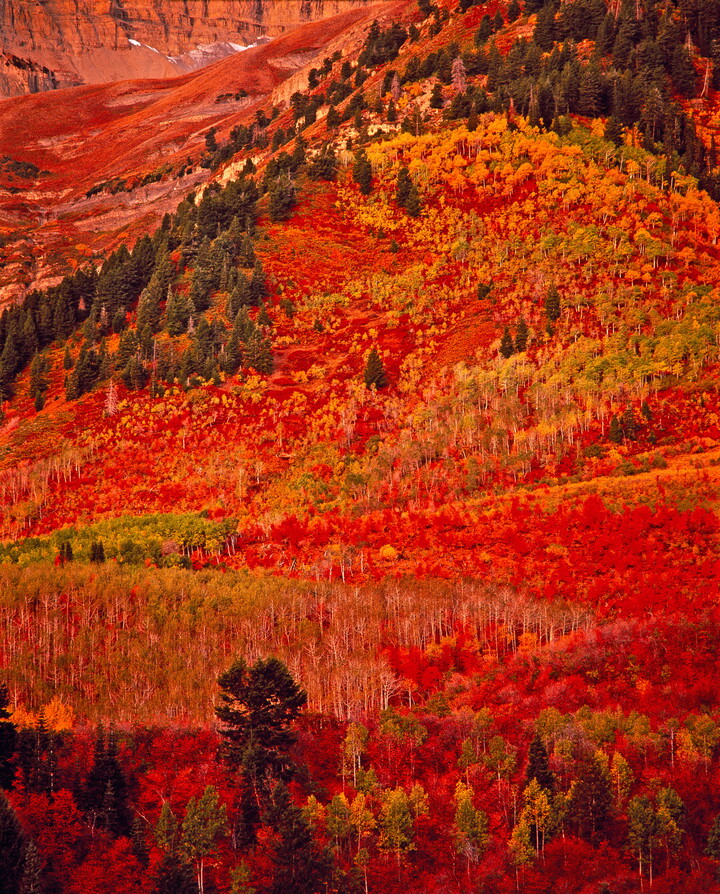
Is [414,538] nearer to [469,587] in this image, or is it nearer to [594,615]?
[469,587]

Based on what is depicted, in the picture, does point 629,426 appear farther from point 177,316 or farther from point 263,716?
point 177,316

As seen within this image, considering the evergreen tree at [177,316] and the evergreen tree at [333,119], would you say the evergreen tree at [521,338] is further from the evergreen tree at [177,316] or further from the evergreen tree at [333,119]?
the evergreen tree at [333,119]

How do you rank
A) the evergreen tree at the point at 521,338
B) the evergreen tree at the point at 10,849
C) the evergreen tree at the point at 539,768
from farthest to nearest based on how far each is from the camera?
the evergreen tree at the point at 521,338 → the evergreen tree at the point at 539,768 → the evergreen tree at the point at 10,849

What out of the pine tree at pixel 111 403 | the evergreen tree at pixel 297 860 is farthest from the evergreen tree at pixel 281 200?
the evergreen tree at pixel 297 860

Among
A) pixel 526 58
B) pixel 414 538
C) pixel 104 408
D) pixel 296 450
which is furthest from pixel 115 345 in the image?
pixel 526 58

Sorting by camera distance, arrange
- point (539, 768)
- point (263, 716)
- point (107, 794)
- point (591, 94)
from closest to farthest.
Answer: point (107, 794), point (539, 768), point (263, 716), point (591, 94)

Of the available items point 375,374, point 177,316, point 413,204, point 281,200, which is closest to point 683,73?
point 413,204

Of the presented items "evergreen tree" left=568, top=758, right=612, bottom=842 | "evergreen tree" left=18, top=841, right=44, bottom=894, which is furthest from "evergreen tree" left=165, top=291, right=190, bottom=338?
"evergreen tree" left=568, top=758, right=612, bottom=842
